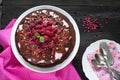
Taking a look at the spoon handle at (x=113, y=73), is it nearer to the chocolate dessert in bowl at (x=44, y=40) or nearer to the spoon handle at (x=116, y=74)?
the spoon handle at (x=116, y=74)

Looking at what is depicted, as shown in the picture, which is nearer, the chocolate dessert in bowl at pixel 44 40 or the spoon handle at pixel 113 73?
the chocolate dessert in bowl at pixel 44 40

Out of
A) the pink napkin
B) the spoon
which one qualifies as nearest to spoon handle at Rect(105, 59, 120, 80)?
the spoon

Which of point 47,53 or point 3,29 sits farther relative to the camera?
point 3,29

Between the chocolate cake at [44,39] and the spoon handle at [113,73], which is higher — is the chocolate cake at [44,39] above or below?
above

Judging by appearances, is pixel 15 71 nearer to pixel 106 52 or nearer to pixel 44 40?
pixel 44 40

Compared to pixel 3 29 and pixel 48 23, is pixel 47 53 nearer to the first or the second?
pixel 48 23

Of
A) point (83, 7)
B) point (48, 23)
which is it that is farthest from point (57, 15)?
point (83, 7)

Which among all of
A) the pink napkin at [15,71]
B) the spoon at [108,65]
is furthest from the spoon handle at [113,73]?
the pink napkin at [15,71]
